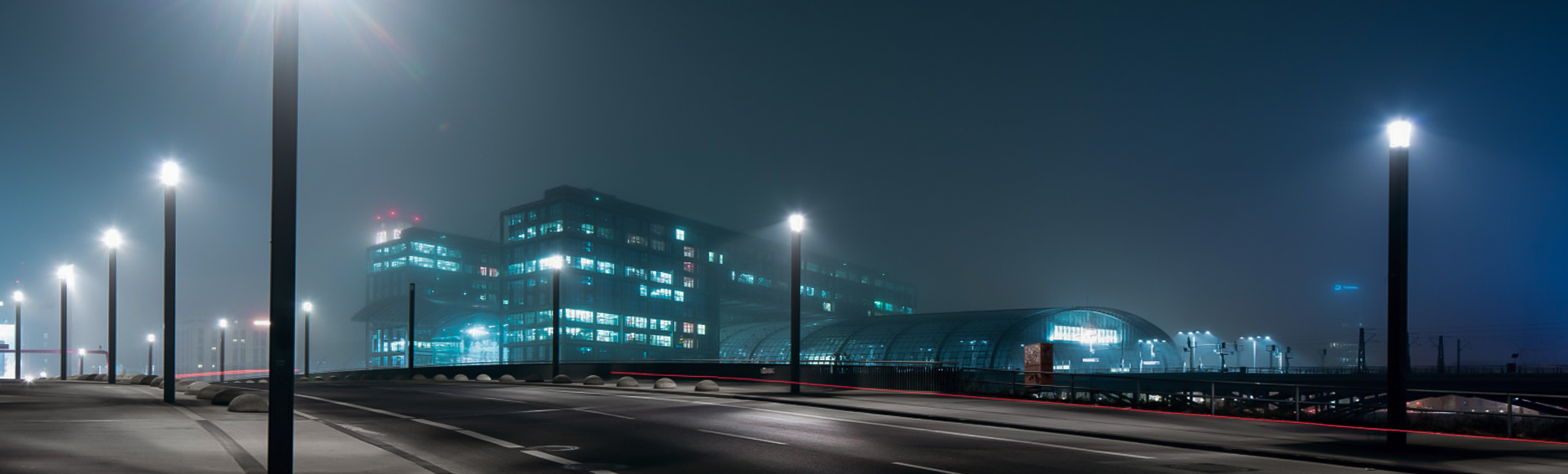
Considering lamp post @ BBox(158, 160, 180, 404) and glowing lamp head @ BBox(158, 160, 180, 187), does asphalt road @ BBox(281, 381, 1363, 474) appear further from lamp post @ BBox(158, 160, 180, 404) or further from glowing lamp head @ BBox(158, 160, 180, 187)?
glowing lamp head @ BBox(158, 160, 180, 187)

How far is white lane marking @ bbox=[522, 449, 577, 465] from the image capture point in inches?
506

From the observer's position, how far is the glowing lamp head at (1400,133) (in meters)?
15.9

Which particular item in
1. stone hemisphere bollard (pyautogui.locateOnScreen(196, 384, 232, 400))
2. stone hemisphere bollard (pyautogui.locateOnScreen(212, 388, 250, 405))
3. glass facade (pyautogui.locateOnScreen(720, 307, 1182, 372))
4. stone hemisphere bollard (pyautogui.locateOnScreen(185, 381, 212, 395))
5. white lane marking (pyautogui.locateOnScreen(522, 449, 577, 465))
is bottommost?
glass facade (pyautogui.locateOnScreen(720, 307, 1182, 372))

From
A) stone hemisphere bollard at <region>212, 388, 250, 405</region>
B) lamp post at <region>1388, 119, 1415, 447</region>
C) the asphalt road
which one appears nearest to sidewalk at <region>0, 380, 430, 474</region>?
the asphalt road

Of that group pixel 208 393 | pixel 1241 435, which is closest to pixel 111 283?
pixel 208 393

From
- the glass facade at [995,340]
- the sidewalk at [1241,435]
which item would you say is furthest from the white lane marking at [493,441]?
the glass facade at [995,340]

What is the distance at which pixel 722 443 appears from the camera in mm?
15320

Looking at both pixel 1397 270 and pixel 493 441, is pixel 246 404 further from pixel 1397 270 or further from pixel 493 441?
pixel 1397 270

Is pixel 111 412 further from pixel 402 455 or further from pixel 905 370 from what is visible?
pixel 905 370

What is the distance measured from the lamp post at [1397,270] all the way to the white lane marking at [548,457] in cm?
1316

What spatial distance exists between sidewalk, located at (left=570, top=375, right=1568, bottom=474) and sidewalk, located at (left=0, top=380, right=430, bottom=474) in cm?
1236

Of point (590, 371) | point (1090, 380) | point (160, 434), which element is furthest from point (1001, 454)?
point (1090, 380)

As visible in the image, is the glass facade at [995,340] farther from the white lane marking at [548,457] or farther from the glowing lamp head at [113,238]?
the white lane marking at [548,457]

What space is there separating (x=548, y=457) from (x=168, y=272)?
15.1m
